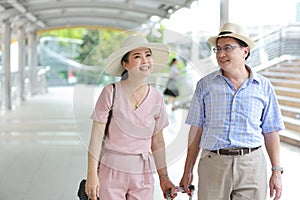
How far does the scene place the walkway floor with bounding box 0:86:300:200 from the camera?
8.76ft

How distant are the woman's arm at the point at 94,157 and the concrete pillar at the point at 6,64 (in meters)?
11.4

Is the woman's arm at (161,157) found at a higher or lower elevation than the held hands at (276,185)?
higher

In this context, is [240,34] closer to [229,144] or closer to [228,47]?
[228,47]

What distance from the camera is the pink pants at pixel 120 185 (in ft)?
7.63

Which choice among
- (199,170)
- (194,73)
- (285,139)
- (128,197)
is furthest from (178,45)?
(285,139)

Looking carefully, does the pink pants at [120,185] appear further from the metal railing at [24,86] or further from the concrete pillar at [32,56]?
the concrete pillar at [32,56]

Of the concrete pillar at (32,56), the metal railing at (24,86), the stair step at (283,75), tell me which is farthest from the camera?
the concrete pillar at (32,56)

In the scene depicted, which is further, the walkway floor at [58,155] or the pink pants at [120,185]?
the walkway floor at [58,155]

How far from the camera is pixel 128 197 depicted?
2371mm

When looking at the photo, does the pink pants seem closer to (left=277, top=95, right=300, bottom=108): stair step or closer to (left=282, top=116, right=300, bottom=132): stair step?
(left=282, top=116, right=300, bottom=132): stair step

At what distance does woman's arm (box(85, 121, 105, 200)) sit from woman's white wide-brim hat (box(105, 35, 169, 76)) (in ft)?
0.99

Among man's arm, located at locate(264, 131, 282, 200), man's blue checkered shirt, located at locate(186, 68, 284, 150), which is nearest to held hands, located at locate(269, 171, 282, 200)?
man's arm, located at locate(264, 131, 282, 200)

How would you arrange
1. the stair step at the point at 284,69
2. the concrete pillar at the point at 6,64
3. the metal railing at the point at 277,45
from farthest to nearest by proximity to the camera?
1. the concrete pillar at the point at 6,64
2. the metal railing at the point at 277,45
3. the stair step at the point at 284,69

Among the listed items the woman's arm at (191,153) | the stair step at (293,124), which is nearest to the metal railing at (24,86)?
the stair step at (293,124)
